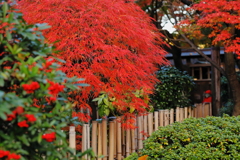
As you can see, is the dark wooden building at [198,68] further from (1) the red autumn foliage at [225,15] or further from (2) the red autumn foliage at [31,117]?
(2) the red autumn foliage at [31,117]

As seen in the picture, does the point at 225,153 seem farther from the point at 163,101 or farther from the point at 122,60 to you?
the point at 163,101

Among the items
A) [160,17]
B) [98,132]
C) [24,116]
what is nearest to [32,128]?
[24,116]

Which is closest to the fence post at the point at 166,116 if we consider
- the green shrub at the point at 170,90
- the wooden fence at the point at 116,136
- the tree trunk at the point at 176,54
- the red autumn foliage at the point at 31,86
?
the wooden fence at the point at 116,136

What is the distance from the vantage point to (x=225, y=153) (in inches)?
190

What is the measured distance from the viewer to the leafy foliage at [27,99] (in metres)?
2.36

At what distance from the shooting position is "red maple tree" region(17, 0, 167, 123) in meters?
4.80

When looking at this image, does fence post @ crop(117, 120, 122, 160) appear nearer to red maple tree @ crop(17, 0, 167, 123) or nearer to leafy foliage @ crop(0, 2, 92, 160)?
red maple tree @ crop(17, 0, 167, 123)

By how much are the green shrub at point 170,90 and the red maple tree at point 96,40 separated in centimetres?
360

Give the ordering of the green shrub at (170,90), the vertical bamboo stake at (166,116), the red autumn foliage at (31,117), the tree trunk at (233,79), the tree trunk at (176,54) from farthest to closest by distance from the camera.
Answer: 1. the tree trunk at (176,54)
2. the tree trunk at (233,79)
3. the green shrub at (170,90)
4. the vertical bamboo stake at (166,116)
5. the red autumn foliage at (31,117)

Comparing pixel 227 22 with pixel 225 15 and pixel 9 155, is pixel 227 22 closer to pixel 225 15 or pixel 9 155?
pixel 225 15

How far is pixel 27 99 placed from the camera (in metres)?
2.42

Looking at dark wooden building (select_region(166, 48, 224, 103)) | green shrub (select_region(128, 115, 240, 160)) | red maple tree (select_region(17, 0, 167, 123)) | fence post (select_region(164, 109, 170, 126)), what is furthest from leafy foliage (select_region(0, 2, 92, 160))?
dark wooden building (select_region(166, 48, 224, 103))

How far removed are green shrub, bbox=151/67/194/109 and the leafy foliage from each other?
6286mm

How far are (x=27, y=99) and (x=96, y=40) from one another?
8.63ft
